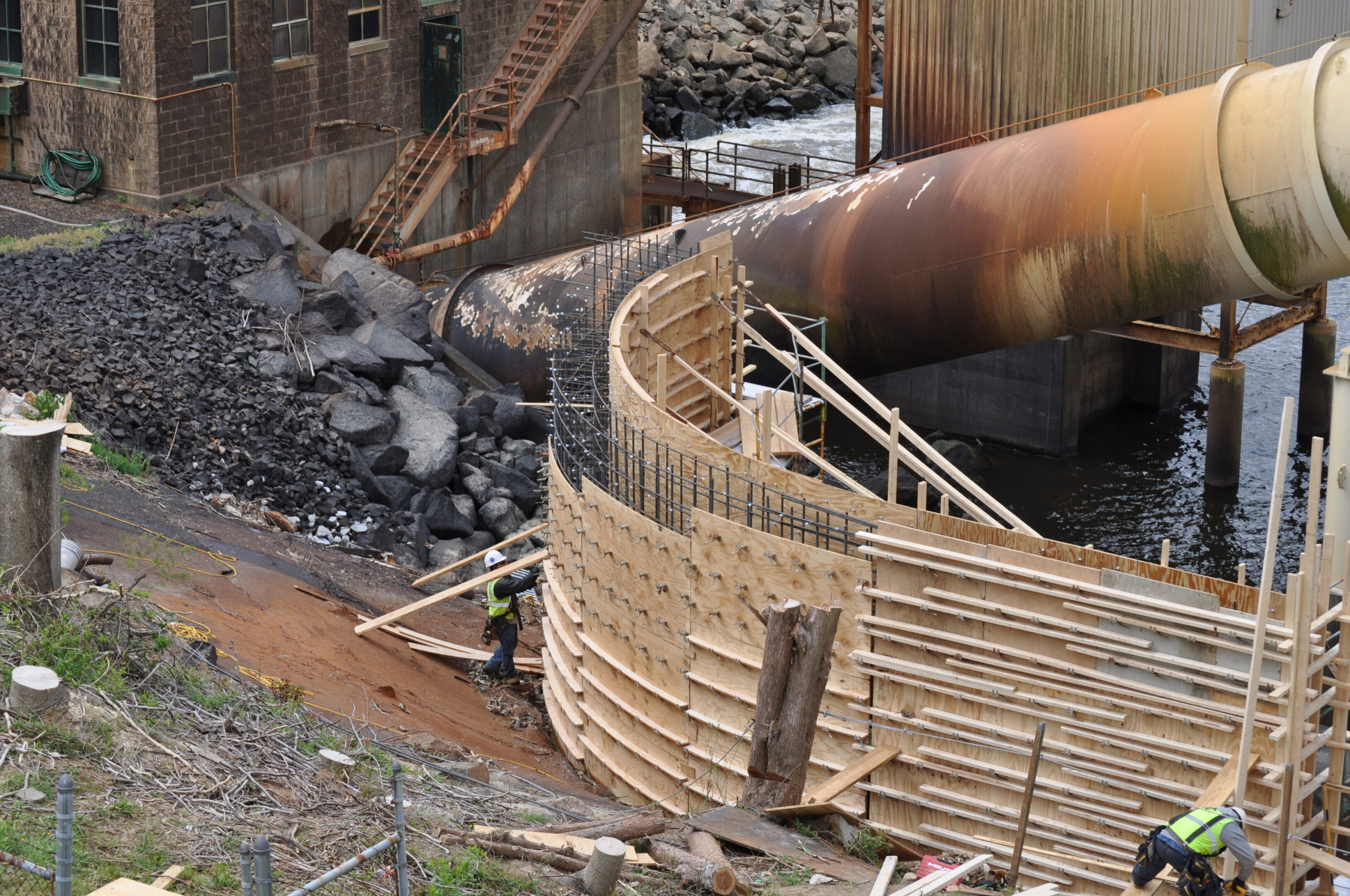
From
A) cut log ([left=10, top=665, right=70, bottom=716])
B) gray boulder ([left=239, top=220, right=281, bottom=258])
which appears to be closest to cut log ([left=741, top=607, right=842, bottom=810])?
cut log ([left=10, top=665, right=70, bottom=716])

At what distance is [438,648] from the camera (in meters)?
16.7

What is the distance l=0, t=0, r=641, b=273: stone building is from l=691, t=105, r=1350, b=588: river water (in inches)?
392

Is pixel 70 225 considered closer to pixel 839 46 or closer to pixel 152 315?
pixel 152 315

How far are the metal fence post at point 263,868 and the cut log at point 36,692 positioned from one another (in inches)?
120

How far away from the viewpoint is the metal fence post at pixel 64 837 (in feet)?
22.1

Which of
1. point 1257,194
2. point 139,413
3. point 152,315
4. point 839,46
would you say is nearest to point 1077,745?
point 1257,194

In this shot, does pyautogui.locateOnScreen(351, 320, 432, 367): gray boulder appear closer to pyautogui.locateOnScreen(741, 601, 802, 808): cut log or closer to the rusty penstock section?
the rusty penstock section

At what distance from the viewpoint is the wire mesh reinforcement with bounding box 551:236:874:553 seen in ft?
41.2

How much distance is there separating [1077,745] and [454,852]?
4.57 metres

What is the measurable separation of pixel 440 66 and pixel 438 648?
→ 16.5m

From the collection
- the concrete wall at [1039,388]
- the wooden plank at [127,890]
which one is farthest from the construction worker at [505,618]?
the concrete wall at [1039,388]

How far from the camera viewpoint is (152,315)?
70.8 ft

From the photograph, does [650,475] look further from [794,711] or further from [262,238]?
[262,238]

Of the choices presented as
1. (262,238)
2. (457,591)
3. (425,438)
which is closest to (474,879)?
(457,591)
